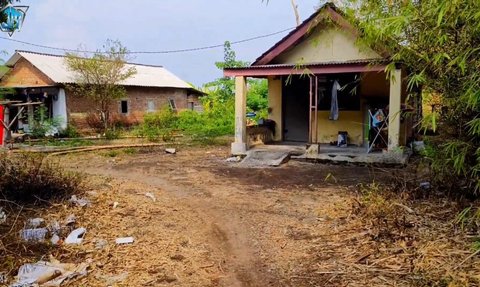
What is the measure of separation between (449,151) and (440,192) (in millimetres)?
1419

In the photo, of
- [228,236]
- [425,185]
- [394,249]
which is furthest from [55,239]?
[425,185]

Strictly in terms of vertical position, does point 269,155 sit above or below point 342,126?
below

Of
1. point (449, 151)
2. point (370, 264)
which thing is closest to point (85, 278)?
point (370, 264)

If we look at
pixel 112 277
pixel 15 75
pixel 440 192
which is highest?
pixel 15 75

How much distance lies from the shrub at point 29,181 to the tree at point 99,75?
1474 centimetres

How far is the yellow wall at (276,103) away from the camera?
553 inches

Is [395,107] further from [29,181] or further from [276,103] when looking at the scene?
[29,181]

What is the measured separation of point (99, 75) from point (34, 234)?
16846mm

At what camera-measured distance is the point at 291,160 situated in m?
11.4

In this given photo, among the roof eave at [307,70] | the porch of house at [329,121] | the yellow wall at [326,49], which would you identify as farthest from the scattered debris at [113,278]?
the yellow wall at [326,49]

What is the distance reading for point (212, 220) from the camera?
6.06m

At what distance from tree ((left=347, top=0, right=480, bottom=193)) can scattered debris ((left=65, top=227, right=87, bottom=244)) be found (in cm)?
412

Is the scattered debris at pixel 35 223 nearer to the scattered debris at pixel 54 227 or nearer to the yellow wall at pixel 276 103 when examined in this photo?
the scattered debris at pixel 54 227

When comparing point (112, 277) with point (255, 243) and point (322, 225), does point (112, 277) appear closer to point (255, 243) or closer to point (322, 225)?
point (255, 243)
